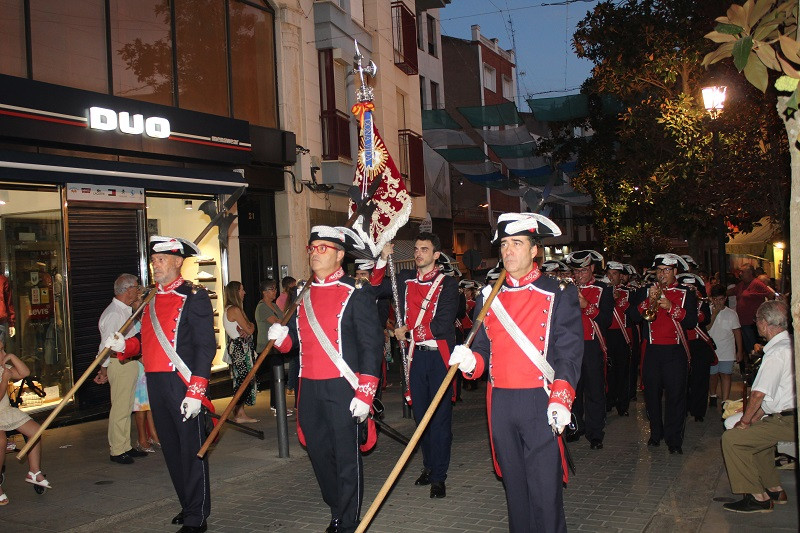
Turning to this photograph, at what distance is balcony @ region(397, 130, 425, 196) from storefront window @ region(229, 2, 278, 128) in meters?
7.43

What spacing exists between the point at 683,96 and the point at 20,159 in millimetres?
9943

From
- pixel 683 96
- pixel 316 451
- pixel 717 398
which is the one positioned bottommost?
pixel 717 398

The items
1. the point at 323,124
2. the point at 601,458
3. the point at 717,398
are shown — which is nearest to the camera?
the point at 601,458

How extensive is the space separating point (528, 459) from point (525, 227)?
146 centimetres

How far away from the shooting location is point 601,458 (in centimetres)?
875

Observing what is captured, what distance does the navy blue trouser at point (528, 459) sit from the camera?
4.88 m

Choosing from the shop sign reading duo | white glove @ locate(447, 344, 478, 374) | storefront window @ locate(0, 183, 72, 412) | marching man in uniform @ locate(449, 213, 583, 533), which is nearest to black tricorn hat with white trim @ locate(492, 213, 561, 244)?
marching man in uniform @ locate(449, 213, 583, 533)

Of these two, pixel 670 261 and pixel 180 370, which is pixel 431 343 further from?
pixel 670 261

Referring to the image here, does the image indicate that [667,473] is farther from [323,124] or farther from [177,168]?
[323,124]

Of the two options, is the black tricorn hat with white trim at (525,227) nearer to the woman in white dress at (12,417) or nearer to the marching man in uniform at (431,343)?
the marching man in uniform at (431,343)

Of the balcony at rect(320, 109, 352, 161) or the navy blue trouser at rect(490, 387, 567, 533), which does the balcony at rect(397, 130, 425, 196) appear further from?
the navy blue trouser at rect(490, 387, 567, 533)

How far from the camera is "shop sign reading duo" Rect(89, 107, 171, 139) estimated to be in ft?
39.2

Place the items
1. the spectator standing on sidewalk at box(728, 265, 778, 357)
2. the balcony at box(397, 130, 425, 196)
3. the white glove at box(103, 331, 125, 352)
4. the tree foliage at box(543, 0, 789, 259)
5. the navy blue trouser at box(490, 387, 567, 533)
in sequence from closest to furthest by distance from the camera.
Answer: the navy blue trouser at box(490, 387, 567, 533) → the white glove at box(103, 331, 125, 352) → the tree foliage at box(543, 0, 789, 259) → the spectator standing on sidewalk at box(728, 265, 778, 357) → the balcony at box(397, 130, 425, 196)

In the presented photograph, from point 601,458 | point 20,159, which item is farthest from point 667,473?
point 20,159
